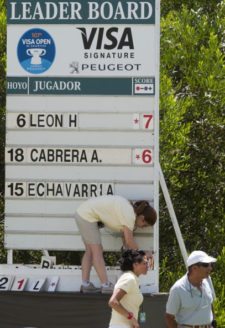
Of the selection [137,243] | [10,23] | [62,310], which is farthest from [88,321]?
[10,23]

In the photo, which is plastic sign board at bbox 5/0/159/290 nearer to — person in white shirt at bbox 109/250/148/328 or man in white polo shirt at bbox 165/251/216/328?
person in white shirt at bbox 109/250/148/328

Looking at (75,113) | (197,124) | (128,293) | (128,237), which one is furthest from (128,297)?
(197,124)

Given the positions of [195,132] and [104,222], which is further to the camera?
[195,132]

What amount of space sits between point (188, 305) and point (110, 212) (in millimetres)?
2219

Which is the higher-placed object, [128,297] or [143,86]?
[143,86]

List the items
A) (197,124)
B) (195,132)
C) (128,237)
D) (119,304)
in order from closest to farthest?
1. (119,304)
2. (128,237)
3. (197,124)
4. (195,132)

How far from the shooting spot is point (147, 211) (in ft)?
36.2

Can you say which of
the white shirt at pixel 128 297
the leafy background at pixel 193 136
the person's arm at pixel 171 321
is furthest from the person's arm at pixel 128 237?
the leafy background at pixel 193 136

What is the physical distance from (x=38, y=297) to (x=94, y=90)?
2637 mm

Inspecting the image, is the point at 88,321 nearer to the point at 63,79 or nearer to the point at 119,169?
the point at 119,169

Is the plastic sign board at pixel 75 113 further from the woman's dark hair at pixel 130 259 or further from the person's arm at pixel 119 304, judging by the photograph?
the person's arm at pixel 119 304

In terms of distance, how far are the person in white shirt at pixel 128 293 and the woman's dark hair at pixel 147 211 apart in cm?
155

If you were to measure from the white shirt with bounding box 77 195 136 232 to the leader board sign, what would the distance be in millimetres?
400

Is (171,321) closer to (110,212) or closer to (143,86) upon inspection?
(110,212)
